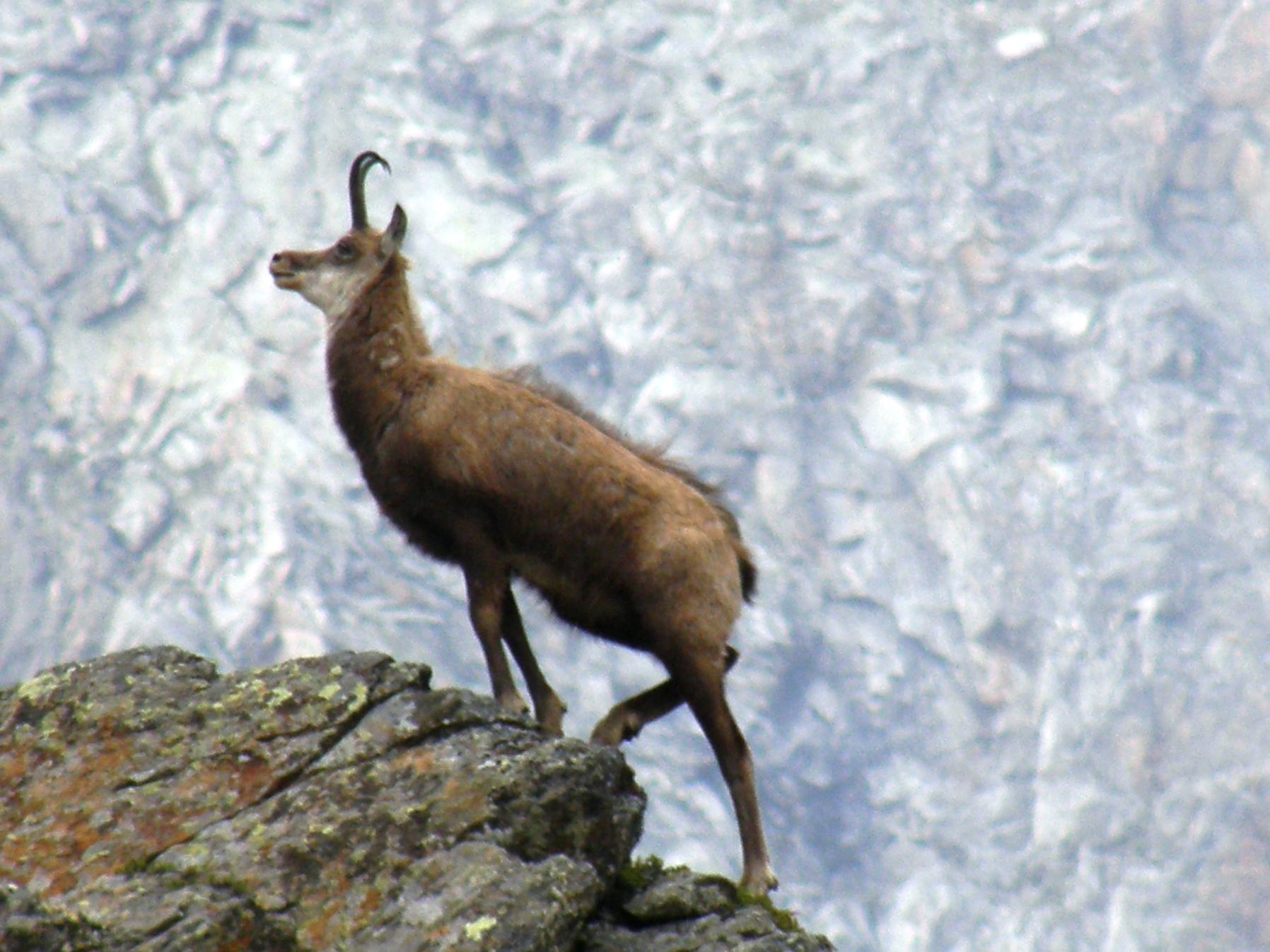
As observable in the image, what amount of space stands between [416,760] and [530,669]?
6.52ft

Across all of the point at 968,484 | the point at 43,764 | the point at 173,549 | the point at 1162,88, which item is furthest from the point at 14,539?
the point at 43,764

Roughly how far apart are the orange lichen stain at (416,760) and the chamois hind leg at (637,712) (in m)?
1.57

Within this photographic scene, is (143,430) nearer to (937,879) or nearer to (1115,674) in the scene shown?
(937,879)

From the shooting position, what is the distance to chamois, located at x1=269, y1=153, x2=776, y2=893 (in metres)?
10.6

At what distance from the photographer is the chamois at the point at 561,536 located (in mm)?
10617

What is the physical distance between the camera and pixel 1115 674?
157 metres

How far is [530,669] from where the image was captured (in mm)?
11133

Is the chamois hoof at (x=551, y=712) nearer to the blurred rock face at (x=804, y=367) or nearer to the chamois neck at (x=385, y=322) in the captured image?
the chamois neck at (x=385, y=322)

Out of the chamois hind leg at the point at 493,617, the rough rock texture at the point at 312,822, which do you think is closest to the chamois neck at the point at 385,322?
the chamois hind leg at the point at 493,617

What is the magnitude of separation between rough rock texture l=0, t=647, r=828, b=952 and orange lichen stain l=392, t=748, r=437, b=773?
1 centimetres

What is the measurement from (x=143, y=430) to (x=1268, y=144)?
130784 millimetres

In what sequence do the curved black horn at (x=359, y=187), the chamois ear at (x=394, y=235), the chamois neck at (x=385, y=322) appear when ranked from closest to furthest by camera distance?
the chamois neck at (x=385, y=322), the chamois ear at (x=394, y=235), the curved black horn at (x=359, y=187)

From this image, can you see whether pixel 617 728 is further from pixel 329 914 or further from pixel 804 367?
pixel 804 367

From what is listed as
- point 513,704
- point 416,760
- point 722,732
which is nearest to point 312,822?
point 416,760
